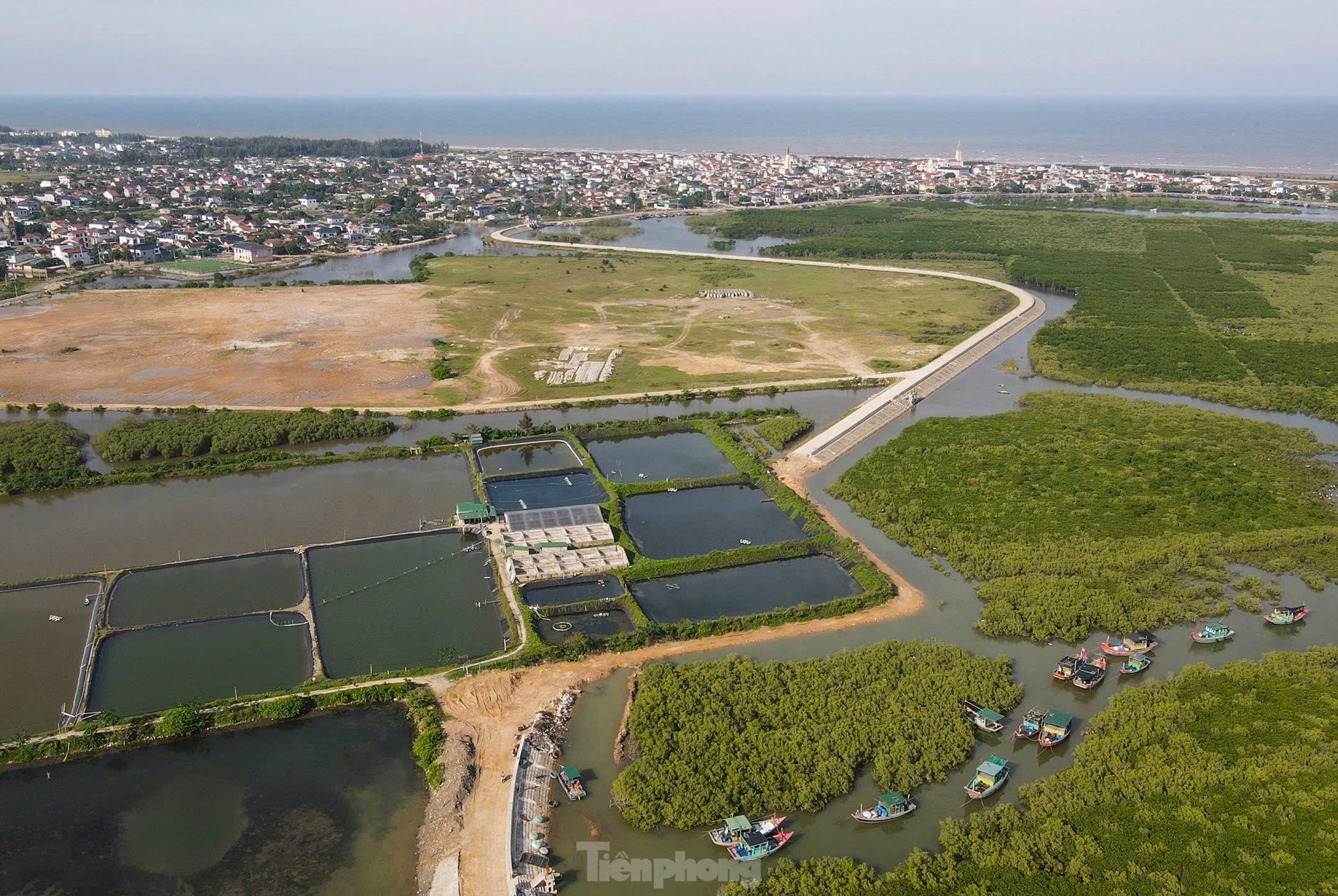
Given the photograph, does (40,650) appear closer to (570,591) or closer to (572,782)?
(570,591)

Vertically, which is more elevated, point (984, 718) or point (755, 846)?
point (984, 718)

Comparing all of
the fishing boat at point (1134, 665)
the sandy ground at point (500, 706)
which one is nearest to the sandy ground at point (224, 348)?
the sandy ground at point (500, 706)

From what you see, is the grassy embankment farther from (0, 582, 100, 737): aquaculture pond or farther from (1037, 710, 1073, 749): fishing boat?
(0, 582, 100, 737): aquaculture pond

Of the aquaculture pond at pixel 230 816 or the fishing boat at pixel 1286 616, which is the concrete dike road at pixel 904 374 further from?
the aquaculture pond at pixel 230 816

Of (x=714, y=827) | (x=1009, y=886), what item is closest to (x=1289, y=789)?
(x=1009, y=886)

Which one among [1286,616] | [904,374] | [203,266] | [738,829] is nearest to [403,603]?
[738,829]

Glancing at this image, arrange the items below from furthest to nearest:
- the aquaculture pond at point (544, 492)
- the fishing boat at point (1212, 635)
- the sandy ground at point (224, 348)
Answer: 1. the sandy ground at point (224, 348)
2. the aquaculture pond at point (544, 492)
3. the fishing boat at point (1212, 635)
